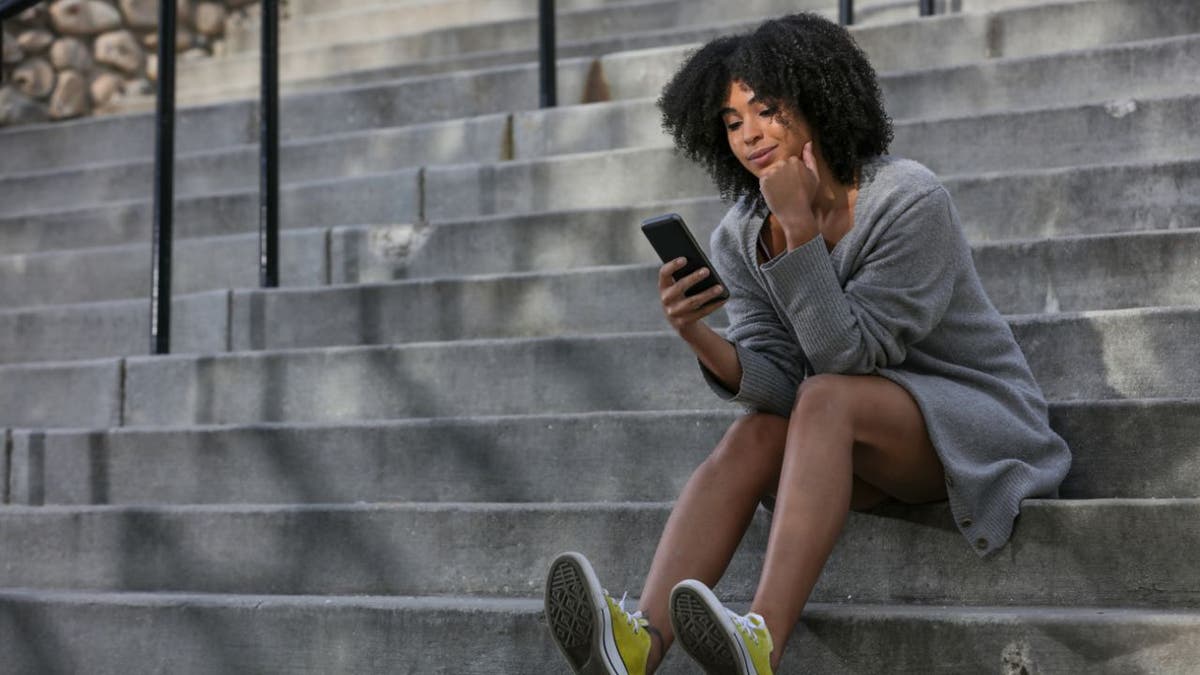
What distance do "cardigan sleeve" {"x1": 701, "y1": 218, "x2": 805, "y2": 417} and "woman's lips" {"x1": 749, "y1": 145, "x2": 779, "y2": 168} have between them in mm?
144

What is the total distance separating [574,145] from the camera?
3.96m

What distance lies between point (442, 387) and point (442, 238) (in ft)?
2.13

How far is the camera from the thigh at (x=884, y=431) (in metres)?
2.14

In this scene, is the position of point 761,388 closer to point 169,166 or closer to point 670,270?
point 670,270

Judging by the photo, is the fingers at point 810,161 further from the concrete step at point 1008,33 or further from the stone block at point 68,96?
the stone block at point 68,96

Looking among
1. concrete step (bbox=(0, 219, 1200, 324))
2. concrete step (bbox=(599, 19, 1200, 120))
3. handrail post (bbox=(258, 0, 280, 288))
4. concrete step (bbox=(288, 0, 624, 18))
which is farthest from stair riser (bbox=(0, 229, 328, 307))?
concrete step (bbox=(288, 0, 624, 18))

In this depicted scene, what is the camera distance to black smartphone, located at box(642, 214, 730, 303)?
2.14 m

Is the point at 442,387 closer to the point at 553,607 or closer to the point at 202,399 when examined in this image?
the point at 202,399

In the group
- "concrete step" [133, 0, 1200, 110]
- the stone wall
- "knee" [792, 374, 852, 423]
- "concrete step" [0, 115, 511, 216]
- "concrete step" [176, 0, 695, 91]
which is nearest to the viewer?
"knee" [792, 374, 852, 423]

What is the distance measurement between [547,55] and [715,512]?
Answer: 2.14 meters

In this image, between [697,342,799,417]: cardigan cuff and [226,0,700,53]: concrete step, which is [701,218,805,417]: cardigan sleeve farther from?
[226,0,700,53]: concrete step

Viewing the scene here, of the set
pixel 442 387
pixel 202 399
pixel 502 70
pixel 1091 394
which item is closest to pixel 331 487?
pixel 442 387

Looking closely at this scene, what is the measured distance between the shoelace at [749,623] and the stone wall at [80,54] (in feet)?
14.1

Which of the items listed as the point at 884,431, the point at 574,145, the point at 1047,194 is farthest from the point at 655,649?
the point at 574,145
